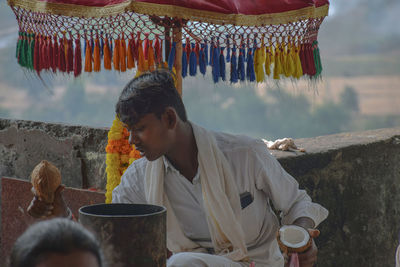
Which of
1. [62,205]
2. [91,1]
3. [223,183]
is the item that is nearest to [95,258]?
[62,205]

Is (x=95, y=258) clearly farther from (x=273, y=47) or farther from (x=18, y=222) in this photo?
(x=18, y=222)

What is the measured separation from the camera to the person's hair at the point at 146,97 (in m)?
2.14

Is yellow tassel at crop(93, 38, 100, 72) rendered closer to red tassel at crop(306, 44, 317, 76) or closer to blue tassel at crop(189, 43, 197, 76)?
blue tassel at crop(189, 43, 197, 76)

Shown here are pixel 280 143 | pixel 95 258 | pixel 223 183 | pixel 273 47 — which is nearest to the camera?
pixel 95 258

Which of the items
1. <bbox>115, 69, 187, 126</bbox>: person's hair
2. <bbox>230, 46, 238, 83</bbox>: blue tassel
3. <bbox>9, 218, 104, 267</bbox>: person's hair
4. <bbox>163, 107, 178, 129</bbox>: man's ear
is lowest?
<bbox>9, 218, 104, 267</bbox>: person's hair

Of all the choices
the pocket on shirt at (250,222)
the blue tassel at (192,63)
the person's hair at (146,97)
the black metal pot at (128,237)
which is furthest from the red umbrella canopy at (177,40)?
the black metal pot at (128,237)

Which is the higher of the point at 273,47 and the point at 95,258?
the point at 273,47

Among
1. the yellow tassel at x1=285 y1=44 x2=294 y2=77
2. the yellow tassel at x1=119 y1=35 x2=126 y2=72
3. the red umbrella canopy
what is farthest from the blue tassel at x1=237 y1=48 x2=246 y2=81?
the yellow tassel at x1=119 y1=35 x2=126 y2=72

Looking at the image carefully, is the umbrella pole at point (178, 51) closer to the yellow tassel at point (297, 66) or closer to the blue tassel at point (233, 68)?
the blue tassel at point (233, 68)

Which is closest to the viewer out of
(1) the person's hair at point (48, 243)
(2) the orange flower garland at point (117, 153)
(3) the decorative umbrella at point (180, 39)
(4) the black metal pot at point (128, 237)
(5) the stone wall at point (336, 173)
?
(1) the person's hair at point (48, 243)

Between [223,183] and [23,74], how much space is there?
116 centimetres

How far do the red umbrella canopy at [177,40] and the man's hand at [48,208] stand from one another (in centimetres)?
77

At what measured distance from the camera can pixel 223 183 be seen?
2.29 m

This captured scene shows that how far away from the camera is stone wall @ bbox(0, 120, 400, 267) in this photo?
353cm
